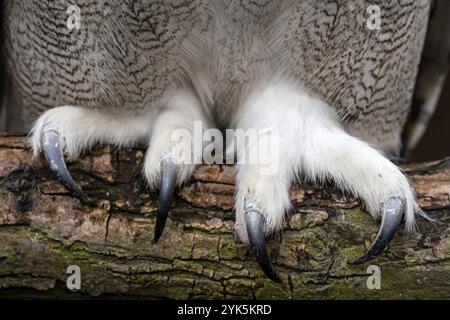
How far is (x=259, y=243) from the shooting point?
1279 millimetres

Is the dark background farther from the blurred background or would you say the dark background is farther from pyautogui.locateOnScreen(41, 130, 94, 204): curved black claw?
pyautogui.locateOnScreen(41, 130, 94, 204): curved black claw

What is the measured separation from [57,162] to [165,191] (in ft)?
0.70

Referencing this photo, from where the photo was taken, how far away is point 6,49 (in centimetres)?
171

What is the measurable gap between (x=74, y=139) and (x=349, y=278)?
592 mm

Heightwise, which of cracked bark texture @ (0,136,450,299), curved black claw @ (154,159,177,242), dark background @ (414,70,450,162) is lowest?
cracked bark texture @ (0,136,450,299)

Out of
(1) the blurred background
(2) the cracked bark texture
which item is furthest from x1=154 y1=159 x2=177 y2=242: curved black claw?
(1) the blurred background

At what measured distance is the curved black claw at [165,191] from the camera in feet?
4.27

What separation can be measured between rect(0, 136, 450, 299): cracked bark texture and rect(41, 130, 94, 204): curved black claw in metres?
0.02

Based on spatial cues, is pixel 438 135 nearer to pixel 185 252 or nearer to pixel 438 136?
pixel 438 136

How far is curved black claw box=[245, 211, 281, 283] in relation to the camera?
128 centimetres

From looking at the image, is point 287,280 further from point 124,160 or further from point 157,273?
point 124,160

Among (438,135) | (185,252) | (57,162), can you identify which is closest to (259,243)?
(185,252)

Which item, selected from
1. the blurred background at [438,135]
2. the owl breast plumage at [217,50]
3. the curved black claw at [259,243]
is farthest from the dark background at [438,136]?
the curved black claw at [259,243]

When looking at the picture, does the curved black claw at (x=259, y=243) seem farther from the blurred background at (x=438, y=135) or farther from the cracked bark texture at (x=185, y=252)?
the blurred background at (x=438, y=135)
